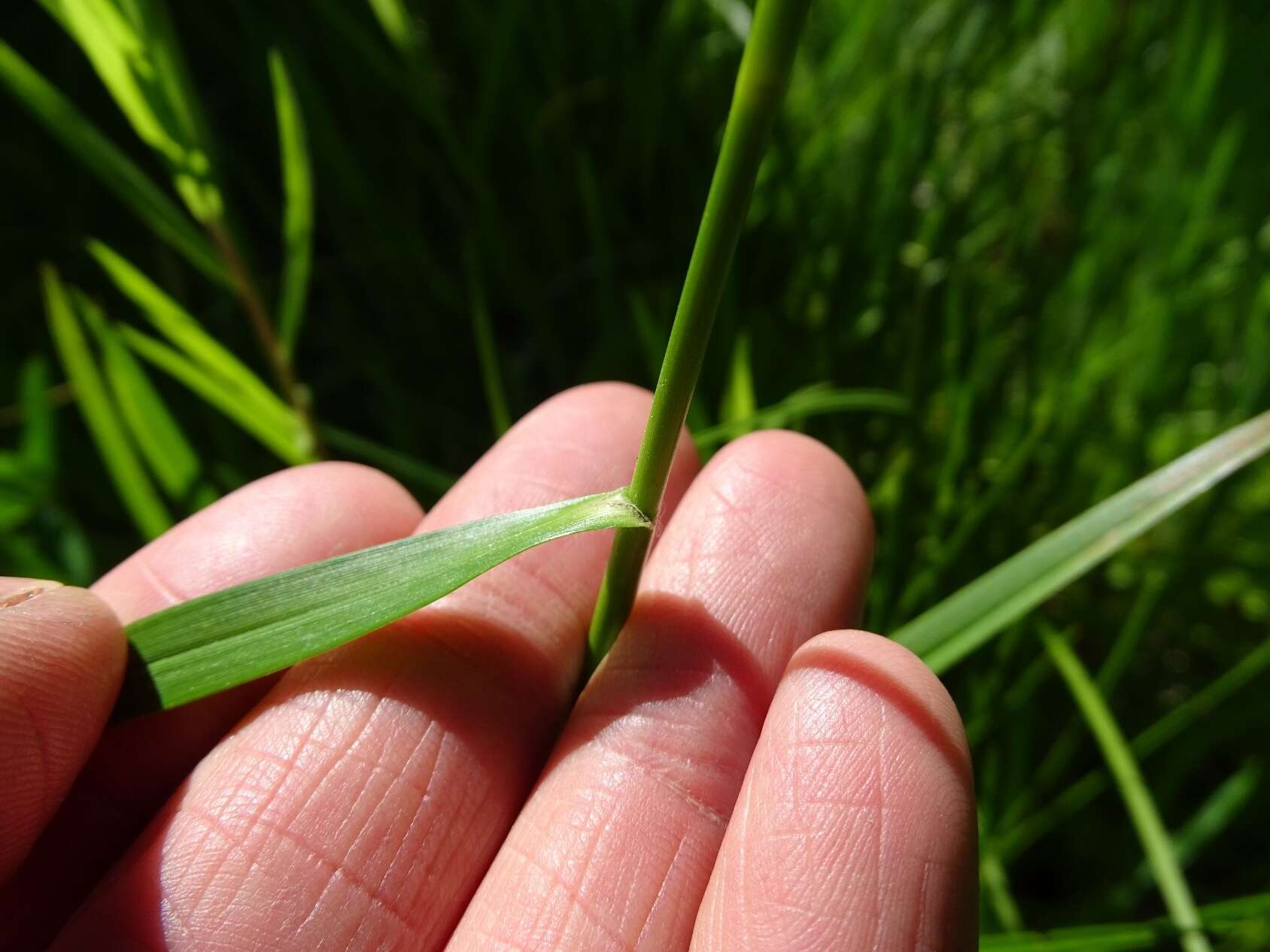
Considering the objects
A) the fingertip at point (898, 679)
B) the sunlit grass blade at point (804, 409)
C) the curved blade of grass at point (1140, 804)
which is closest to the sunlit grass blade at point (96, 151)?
the sunlit grass blade at point (804, 409)

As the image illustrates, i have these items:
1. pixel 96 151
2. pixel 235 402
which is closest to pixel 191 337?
pixel 235 402

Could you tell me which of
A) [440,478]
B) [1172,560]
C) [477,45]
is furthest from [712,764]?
[477,45]

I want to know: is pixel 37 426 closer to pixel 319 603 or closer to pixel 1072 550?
pixel 319 603

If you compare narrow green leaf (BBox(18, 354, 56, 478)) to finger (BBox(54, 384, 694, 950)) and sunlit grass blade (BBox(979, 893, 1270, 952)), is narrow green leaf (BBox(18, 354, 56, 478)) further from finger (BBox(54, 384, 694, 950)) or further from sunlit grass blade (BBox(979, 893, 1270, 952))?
sunlit grass blade (BBox(979, 893, 1270, 952))

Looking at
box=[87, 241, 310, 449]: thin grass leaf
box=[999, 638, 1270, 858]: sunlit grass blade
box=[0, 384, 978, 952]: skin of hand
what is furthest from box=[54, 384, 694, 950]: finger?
box=[999, 638, 1270, 858]: sunlit grass blade

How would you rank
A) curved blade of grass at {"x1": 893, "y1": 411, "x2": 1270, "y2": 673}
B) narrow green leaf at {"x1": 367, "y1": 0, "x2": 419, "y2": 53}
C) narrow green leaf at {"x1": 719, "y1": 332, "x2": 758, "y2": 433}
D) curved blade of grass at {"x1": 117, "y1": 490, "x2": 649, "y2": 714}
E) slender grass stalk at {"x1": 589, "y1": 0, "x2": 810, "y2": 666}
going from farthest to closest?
narrow green leaf at {"x1": 367, "y1": 0, "x2": 419, "y2": 53} < narrow green leaf at {"x1": 719, "y1": 332, "x2": 758, "y2": 433} < curved blade of grass at {"x1": 893, "y1": 411, "x2": 1270, "y2": 673} < curved blade of grass at {"x1": 117, "y1": 490, "x2": 649, "y2": 714} < slender grass stalk at {"x1": 589, "y1": 0, "x2": 810, "y2": 666}

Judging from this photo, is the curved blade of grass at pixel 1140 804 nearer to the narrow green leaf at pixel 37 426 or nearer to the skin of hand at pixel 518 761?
the skin of hand at pixel 518 761
